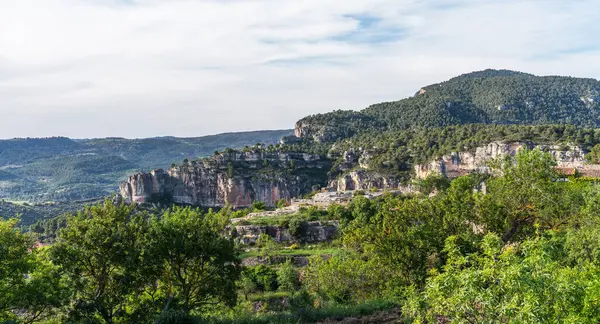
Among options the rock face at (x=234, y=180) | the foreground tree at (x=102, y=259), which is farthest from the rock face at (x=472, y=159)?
the foreground tree at (x=102, y=259)

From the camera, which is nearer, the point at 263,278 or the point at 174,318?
the point at 174,318

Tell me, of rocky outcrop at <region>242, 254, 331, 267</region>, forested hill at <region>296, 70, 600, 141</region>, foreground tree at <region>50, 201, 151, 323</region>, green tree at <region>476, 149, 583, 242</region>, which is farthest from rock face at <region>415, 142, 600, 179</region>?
foreground tree at <region>50, 201, 151, 323</region>

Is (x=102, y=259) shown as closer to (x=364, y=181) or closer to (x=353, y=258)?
(x=353, y=258)

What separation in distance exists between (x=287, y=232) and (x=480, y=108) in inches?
4694

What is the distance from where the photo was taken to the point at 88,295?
17.3 m

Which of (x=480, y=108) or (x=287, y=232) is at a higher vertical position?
(x=480, y=108)

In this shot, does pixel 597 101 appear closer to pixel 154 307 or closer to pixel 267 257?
pixel 267 257

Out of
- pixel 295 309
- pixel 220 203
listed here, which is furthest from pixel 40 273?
pixel 220 203

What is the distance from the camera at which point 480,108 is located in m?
152

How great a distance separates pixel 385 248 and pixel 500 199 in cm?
708

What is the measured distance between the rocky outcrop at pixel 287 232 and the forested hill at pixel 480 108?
76647 millimetres

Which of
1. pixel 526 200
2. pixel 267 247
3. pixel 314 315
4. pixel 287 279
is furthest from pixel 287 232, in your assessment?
pixel 314 315

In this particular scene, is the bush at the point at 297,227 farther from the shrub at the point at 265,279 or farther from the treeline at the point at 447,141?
the treeline at the point at 447,141

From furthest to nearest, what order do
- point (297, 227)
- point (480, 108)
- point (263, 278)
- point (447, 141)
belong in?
point (480, 108), point (447, 141), point (297, 227), point (263, 278)
